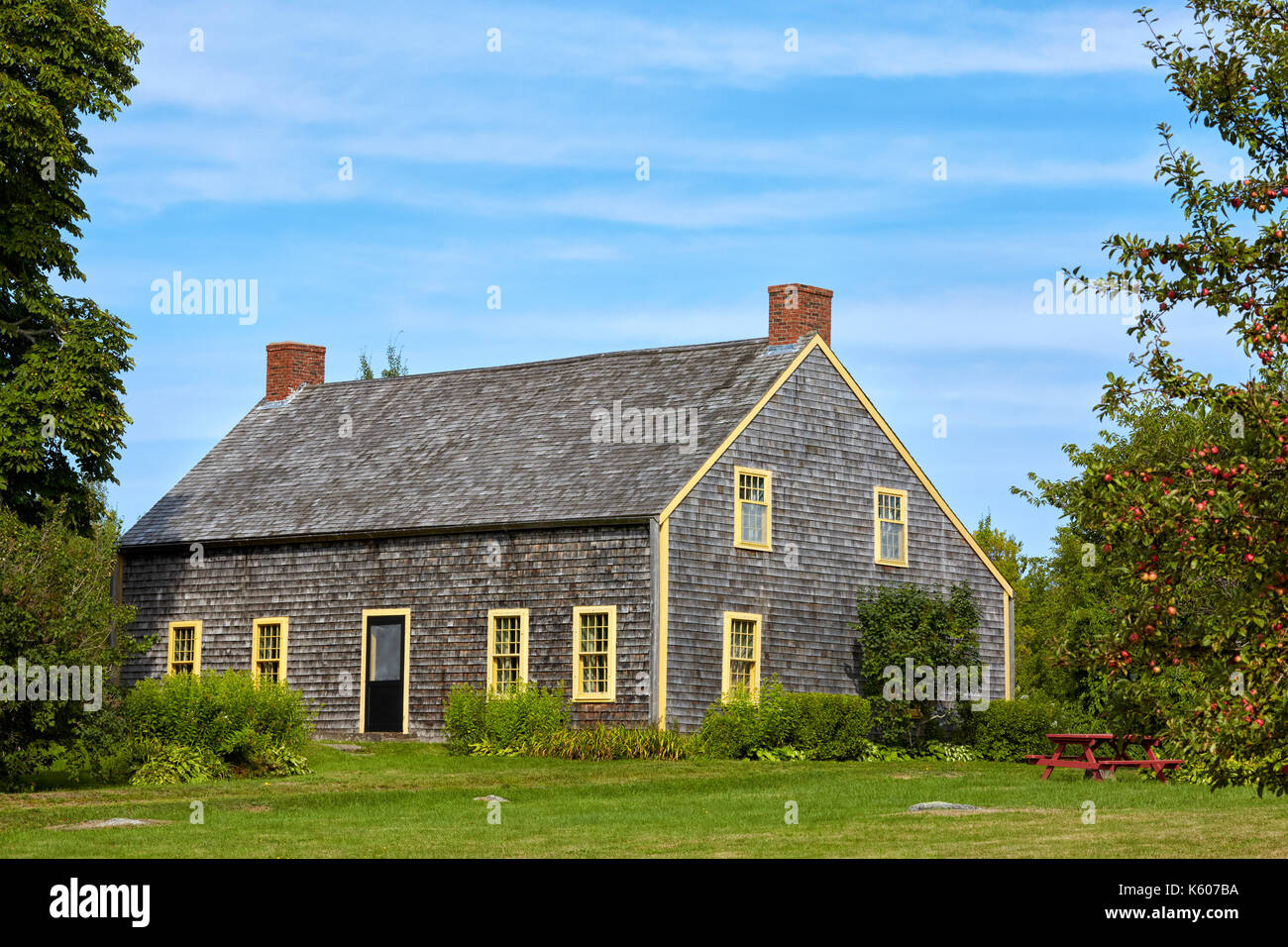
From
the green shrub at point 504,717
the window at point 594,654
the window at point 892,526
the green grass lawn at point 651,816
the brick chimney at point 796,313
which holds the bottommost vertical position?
the green grass lawn at point 651,816

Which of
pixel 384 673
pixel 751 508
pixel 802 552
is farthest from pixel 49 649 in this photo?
pixel 802 552

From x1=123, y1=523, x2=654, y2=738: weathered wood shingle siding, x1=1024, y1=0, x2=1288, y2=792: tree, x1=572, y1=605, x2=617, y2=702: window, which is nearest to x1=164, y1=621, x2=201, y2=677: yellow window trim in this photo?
x1=123, y1=523, x2=654, y2=738: weathered wood shingle siding

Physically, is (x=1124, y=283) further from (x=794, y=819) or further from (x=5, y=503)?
(x=5, y=503)

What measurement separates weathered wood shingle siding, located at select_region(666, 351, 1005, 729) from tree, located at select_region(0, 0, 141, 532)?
11.1m

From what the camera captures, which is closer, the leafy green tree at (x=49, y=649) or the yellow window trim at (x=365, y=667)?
the leafy green tree at (x=49, y=649)

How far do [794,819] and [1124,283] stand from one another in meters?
8.54

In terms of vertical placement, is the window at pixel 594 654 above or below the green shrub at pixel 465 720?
above

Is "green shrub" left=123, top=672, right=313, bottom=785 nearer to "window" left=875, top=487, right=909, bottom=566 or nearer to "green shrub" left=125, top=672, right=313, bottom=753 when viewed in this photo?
"green shrub" left=125, top=672, right=313, bottom=753

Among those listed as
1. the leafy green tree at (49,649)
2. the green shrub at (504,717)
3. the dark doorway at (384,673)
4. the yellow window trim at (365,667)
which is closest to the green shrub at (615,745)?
the green shrub at (504,717)

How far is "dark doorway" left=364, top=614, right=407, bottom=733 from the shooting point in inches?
1309

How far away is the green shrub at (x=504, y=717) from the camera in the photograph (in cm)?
3022

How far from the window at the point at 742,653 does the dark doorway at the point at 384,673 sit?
6.68m

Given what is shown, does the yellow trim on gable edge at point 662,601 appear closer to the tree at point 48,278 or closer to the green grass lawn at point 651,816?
the green grass lawn at point 651,816
